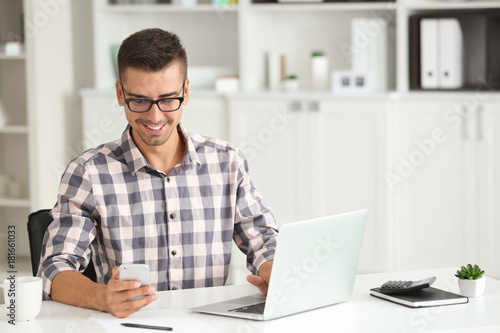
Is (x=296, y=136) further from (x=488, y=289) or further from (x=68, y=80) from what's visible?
(x=488, y=289)

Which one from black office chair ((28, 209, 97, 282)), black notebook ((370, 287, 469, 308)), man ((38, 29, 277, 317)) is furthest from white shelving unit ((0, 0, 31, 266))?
black notebook ((370, 287, 469, 308))

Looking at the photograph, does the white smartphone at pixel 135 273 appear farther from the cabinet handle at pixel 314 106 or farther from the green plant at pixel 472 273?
the cabinet handle at pixel 314 106

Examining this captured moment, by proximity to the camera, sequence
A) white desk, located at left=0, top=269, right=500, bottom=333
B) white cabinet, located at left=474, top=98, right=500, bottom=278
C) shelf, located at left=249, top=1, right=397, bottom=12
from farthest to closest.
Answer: shelf, located at left=249, top=1, right=397, bottom=12 < white cabinet, located at left=474, top=98, right=500, bottom=278 < white desk, located at left=0, top=269, right=500, bottom=333

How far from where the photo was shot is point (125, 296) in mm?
1701

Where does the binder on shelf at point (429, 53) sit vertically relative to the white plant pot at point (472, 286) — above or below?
above

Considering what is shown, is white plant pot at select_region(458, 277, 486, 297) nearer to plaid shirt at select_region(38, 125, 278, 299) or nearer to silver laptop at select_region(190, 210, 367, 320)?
silver laptop at select_region(190, 210, 367, 320)

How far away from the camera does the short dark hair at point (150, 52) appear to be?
6.60 ft

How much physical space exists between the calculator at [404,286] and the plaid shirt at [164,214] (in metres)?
0.34

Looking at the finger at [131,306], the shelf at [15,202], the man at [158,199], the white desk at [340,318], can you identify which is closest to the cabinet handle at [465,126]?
the man at [158,199]

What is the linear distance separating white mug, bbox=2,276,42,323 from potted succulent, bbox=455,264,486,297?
0.97 m

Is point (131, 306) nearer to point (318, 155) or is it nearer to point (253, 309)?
point (253, 309)

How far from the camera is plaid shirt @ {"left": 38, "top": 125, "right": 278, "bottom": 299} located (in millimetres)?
2059

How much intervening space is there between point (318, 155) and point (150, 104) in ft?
6.52

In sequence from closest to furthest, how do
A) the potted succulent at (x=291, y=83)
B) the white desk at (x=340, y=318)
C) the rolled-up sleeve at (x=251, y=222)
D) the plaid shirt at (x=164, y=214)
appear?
the white desk at (x=340, y=318) < the plaid shirt at (x=164, y=214) < the rolled-up sleeve at (x=251, y=222) < the potted succulent at (x=291, y=83)
